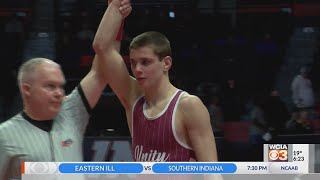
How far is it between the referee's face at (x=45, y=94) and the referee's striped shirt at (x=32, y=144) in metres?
0.04

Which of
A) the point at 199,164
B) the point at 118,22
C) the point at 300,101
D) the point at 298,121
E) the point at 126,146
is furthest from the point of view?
the point at 300,101

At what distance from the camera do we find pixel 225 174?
169 centimetres

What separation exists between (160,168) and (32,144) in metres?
0.41

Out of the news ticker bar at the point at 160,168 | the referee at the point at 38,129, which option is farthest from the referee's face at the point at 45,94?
the news ticker bar at the point at 160,168

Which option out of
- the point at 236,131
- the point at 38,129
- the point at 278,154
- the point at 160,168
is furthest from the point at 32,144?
the point at 236,131

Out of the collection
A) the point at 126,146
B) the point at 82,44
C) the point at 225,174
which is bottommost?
the point at 126,146

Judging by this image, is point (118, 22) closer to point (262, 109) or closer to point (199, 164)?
point (199, 164)

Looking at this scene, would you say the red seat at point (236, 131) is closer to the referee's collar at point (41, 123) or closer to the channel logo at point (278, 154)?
the channel logo at point (278, 154)

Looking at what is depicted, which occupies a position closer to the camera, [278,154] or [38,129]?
[38,129]

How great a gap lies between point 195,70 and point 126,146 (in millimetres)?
712

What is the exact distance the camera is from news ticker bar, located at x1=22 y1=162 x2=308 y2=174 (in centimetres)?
155

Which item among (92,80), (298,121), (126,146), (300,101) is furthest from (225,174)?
(300,101)

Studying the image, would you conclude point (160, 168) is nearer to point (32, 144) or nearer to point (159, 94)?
point (159, 94)

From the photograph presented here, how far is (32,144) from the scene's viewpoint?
151 cm
